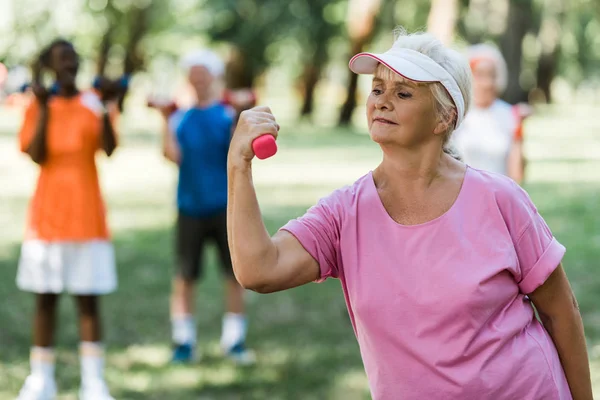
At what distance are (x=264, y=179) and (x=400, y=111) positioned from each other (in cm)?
1572

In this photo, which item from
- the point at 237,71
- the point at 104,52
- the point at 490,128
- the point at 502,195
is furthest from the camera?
the point at 104,52

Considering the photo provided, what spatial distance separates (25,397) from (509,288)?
3.75 metres

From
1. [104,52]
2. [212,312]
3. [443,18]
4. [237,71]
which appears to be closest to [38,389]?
[212,312]

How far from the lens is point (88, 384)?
5.56 m

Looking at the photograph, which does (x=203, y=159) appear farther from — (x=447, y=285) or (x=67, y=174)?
(x=447, y=285)

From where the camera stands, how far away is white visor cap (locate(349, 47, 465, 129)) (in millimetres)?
2562

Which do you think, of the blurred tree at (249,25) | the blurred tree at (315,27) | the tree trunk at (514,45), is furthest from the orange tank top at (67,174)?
the tree trunk at (514,45)

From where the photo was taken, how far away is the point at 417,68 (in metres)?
2.58

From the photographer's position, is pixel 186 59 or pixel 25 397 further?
pixel 186 59

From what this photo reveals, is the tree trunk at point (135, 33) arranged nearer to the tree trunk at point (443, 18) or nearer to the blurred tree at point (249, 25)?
the blurred tree at point (249, 25)

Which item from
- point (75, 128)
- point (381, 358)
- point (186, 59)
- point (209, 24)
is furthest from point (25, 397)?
point (209, 24)

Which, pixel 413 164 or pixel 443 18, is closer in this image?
pixel 413 164

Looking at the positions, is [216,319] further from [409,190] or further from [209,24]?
[209,24]

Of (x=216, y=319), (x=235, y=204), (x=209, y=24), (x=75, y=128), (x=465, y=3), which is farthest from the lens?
(x=465, y=3)
